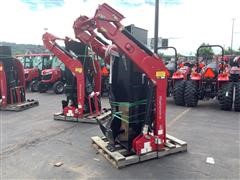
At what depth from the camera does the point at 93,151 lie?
527cm

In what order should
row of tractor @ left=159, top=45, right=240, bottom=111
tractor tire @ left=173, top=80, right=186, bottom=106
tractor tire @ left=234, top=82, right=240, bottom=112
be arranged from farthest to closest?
1. tractor tire @ left=173, top=80, right=186, bottom=106
2. row of tractor @ left=159, top=45, right=240, bottom=111
3. tractor tire @ left=234, top=82, right=240, bottom=112

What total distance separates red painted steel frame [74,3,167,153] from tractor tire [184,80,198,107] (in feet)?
16.0

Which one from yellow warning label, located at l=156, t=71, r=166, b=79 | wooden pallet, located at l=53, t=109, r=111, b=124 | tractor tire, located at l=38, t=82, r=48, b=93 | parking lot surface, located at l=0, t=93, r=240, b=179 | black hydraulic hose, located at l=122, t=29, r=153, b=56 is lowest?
parking lot surface, located at l=0, t=93, r=240, b=179

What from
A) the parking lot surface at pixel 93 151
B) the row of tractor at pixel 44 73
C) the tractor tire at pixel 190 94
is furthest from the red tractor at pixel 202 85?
the row of tractor at pixel 44 73

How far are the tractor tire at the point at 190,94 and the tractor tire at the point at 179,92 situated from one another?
0.59ft

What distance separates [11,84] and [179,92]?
5.93 meters

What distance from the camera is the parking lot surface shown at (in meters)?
4.28

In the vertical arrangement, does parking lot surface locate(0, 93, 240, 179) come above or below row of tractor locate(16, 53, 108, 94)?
below

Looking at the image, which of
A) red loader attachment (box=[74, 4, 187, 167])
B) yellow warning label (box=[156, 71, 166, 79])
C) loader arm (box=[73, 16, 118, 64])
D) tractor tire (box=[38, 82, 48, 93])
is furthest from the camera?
tractor tire (box=[38, 82, 48, 93])

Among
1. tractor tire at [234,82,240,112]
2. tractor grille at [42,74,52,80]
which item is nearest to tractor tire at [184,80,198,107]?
tractor tire at [234,82,240,112]

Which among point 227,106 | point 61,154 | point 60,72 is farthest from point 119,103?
point 60,72

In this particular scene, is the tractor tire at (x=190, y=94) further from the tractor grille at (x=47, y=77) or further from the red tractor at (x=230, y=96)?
the tractor grille at (x=47, y=77)

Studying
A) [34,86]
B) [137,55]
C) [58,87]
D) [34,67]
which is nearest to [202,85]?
[137,55]

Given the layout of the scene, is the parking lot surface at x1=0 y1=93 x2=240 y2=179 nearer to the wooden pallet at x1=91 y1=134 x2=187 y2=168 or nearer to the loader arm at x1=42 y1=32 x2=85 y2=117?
the wooden pallet at x1=91 y1=134 x2=187 y2=168
